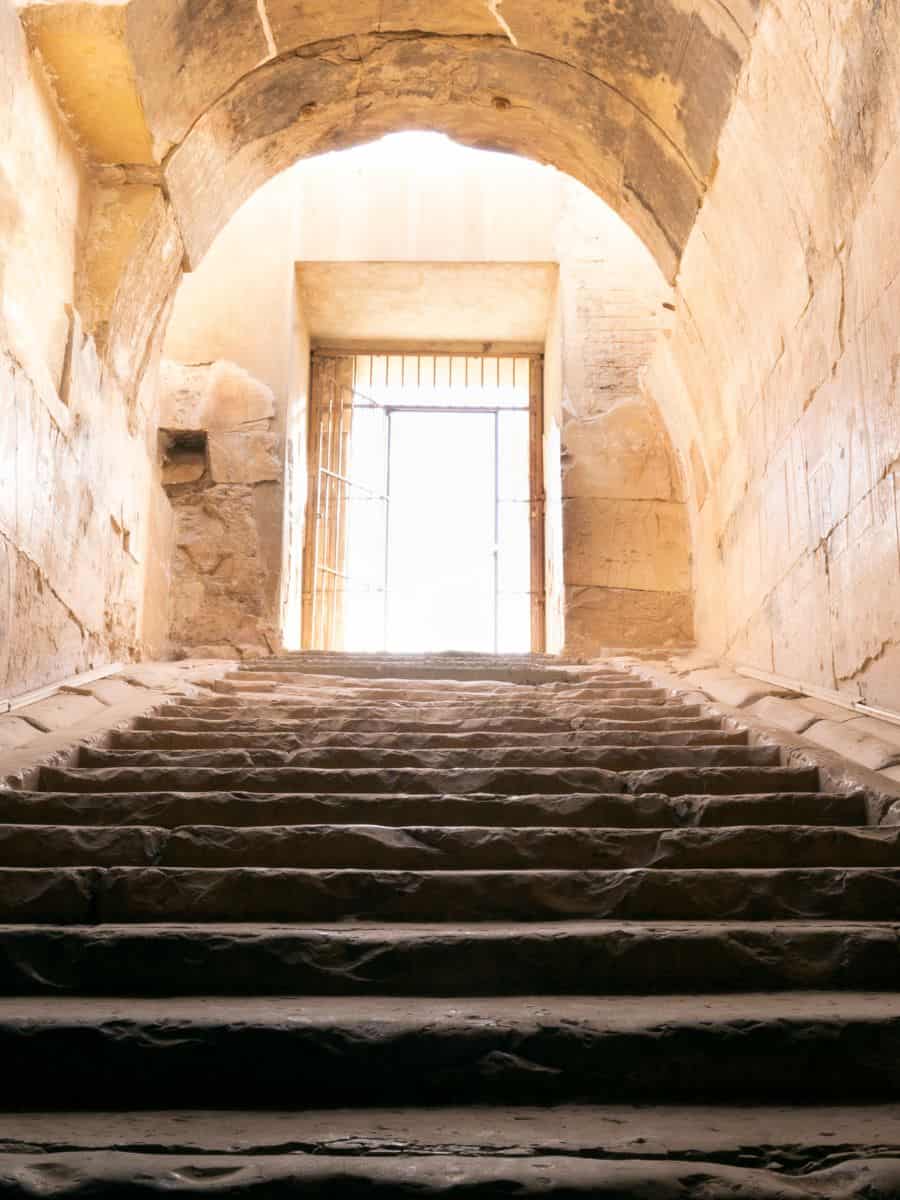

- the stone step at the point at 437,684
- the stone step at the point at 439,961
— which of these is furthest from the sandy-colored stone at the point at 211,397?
the stone step at the point at 439,961

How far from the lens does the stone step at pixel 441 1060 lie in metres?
1.95

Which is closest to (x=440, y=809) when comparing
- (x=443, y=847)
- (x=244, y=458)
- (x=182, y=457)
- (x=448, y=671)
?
(x=443, y=847)

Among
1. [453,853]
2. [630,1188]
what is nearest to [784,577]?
[453,853]

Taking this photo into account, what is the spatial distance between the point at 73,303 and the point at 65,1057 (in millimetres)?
4326

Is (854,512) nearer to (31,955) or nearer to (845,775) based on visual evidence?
(845,775)

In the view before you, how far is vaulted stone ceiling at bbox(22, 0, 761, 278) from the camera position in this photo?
5.07m

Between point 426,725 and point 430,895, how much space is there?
1857 mm

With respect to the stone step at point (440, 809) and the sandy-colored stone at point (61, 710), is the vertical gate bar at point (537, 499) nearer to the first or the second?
the sandy-colored stone at point (61, 710)

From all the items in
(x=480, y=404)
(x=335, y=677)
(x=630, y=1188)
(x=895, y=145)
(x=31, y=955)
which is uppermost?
(x=480, y=404)

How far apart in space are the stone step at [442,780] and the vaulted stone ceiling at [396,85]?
10.5 feet

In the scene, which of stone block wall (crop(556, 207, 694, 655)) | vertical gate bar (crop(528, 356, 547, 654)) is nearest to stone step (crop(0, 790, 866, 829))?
stone block wall (crop(556, 207, 694, 655))

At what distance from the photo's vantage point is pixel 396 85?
6613 millimetres

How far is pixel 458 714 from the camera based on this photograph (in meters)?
4.77

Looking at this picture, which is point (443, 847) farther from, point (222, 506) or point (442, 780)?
point (222, 506)
